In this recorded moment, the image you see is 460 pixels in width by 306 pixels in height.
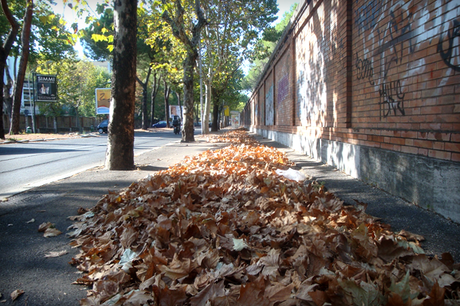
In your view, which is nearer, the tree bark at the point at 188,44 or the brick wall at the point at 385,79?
the brick wall at the point at 385,79

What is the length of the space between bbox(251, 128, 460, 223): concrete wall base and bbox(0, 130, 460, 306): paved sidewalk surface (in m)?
0.11

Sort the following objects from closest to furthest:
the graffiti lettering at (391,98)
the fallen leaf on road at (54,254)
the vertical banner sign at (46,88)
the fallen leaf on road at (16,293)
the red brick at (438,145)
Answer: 1. the fallen leaf on road at (16,293)
2. the fallen leaf on road at (54,254)
3. the red brick at (438,145)
4. the graffiti lettering at (391,98)
5. the vertical banner sign at (46,88)

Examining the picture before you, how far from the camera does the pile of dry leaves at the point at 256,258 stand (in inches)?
66.5

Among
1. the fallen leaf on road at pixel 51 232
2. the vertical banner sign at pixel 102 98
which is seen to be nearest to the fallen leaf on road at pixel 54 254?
the fallen leaf on road at pixel 51 232

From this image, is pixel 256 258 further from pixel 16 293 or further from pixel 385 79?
pixel 385 79

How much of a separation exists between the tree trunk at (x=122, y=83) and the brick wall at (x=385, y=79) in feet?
13.7

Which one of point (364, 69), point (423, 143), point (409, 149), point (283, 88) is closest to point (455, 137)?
point (423, 143)

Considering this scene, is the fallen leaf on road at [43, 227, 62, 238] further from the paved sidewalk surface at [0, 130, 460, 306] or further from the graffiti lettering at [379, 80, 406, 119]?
the graffiti lettering at [379, 80, 406, 119]

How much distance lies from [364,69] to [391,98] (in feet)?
3.80

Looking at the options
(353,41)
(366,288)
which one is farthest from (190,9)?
(366,288)

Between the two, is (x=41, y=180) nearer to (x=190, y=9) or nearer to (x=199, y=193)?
(x=199, y=193)

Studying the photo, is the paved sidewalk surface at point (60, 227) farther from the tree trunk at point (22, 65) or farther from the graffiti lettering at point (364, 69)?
the tree trunk at point (22, 65)

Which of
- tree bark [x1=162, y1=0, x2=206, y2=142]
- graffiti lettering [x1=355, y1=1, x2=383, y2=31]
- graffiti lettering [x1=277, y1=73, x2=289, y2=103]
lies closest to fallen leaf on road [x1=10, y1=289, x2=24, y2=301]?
graffiti lettering [x1=355, y1=1, x2=383, y2=31]

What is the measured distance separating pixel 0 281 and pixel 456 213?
3647 millimetres
